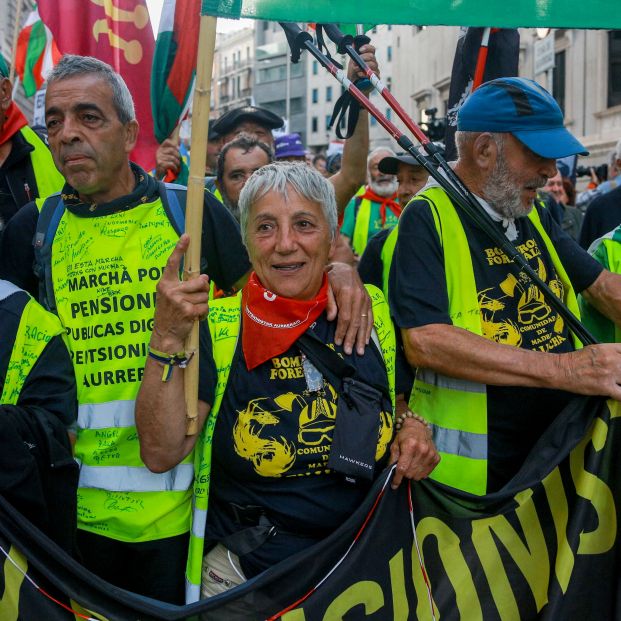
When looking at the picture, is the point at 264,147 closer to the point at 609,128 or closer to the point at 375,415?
the point at 375,415

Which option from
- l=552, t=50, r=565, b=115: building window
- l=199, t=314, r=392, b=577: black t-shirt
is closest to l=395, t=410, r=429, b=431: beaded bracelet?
l=199, t=314, r=392, b=577: black t-shirt

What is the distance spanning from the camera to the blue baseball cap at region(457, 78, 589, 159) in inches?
109

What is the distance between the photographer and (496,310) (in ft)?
9.19

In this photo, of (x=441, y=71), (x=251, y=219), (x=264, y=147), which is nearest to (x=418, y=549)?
(x=251, y=219)

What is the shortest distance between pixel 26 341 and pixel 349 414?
94 centimetres

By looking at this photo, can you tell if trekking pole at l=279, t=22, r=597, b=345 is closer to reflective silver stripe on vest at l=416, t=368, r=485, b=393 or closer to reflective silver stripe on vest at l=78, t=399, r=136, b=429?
reflective silver stripe on vest at l=416, t=368, r=485, b=393

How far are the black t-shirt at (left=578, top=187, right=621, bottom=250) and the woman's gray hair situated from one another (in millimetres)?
2462

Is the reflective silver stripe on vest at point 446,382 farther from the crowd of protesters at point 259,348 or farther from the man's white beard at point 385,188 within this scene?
the man's white beard at point 385,188

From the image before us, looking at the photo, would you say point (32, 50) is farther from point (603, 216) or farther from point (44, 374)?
point (44, 374)

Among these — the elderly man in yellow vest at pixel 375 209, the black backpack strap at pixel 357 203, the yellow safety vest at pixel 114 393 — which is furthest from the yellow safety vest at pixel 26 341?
the black backpack strap at pixel 357 203

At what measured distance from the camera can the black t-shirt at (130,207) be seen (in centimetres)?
269

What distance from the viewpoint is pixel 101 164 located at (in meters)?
2.68

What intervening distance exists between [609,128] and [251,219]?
807 inches

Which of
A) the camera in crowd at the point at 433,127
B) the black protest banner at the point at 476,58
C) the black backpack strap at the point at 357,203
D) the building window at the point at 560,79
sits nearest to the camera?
the black protest banner at the point at 476,58
